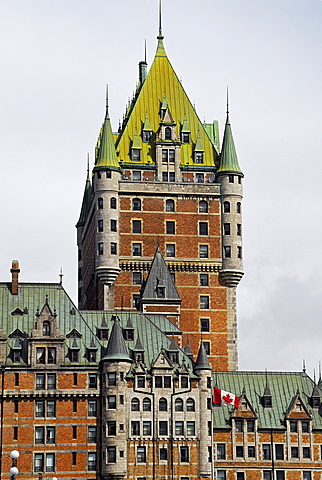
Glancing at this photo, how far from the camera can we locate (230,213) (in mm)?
143750

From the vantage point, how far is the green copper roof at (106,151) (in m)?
143

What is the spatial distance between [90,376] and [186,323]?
2624 centimetres

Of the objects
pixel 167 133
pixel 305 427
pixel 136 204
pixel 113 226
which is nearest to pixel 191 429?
pixel 305 427

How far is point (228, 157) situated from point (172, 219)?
36.1ft

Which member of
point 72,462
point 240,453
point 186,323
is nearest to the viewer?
point 72,462

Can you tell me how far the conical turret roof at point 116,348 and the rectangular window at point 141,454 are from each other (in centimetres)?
866

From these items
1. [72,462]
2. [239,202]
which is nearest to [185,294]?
[239,202]

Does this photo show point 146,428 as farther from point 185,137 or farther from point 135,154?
point 185,137

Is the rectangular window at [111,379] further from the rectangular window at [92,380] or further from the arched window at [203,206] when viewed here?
the arched window at [203,206]

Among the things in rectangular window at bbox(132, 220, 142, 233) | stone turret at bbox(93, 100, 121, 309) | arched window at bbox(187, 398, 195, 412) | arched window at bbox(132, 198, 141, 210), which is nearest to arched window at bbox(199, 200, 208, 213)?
arched window at bbox(132, 198, 141, 210)

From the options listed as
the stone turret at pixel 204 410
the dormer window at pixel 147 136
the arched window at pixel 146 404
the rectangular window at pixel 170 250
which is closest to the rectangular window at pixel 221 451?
the stone turret at pixel 204 410

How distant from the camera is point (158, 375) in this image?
116062 mm

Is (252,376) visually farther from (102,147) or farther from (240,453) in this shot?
(102,147)

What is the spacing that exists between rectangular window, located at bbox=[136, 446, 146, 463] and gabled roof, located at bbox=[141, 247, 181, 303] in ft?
72.3
